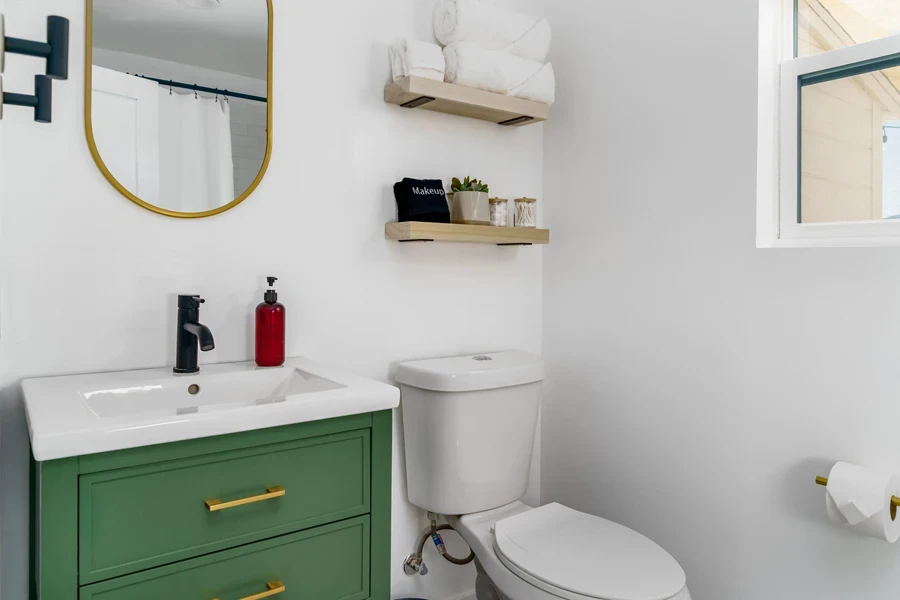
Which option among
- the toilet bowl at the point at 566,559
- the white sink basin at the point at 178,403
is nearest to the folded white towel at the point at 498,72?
the white sink basin at the point at 178,403

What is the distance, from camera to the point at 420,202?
178cm

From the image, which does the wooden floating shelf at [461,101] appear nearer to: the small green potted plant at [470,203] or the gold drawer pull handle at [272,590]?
the small green potted plant at [470,203]

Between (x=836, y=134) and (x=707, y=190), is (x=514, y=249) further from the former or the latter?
(x=836, y=134)

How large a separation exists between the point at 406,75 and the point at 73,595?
4.56 ft

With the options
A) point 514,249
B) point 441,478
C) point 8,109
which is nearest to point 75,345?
point 8,109

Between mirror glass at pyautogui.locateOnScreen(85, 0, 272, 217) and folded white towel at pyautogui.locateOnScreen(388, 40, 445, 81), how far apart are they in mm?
354

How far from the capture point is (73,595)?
0.97 metres

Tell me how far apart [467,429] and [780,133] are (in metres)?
1.13

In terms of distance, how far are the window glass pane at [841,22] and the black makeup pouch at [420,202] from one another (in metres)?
1.02

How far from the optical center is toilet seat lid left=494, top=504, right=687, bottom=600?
52.4 inches

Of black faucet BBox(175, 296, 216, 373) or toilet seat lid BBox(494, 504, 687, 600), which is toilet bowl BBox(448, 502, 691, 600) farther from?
black faucet BBox(175, 296, 216, 373)

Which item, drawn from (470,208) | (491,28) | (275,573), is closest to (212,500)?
(275,573)

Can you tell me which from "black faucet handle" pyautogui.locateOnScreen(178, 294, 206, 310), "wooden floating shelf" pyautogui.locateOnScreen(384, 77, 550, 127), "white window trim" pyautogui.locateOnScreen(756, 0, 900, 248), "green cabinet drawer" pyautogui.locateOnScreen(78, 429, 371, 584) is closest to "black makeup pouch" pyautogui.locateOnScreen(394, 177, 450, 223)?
"wooden floating shelf" pyautogui.locateOnScreen(384, 77, 550, 127)

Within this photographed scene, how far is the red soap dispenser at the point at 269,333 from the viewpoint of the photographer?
1.52 m
